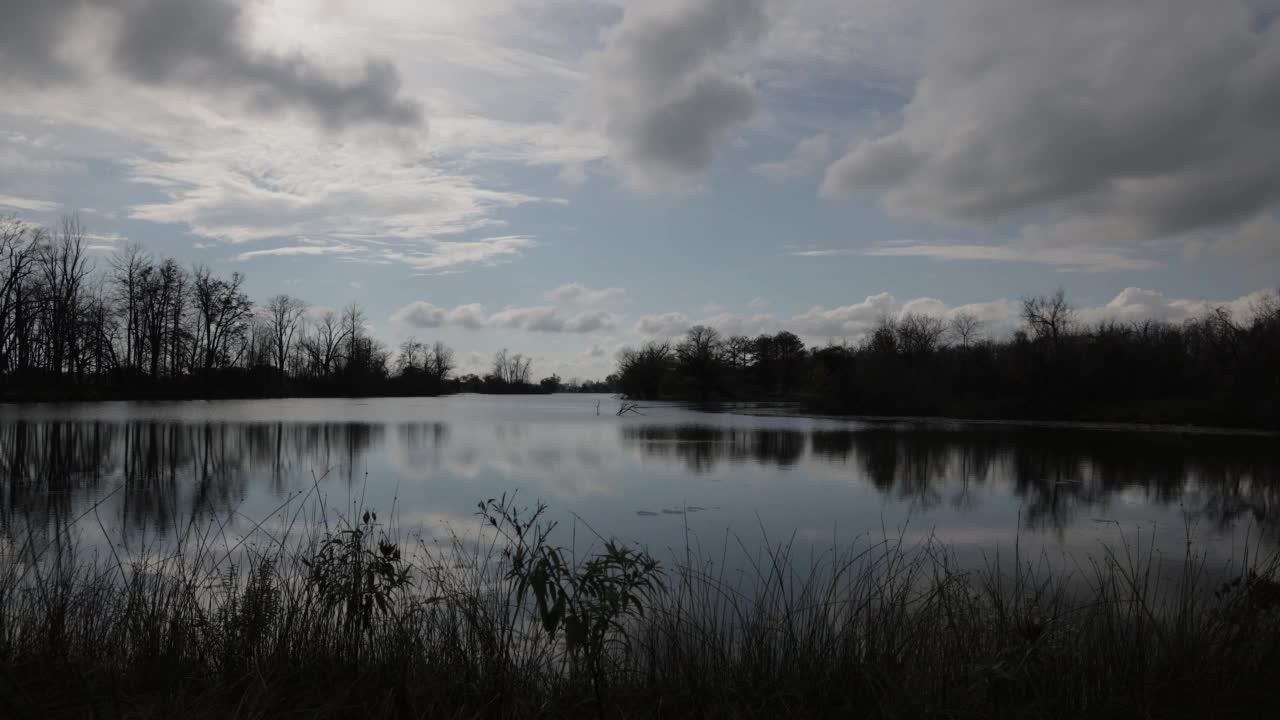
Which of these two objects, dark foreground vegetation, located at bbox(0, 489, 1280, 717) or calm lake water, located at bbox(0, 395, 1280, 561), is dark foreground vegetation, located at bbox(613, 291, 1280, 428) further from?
dark foreground vegetation, located at bbox(0, 489, 1280, 717)

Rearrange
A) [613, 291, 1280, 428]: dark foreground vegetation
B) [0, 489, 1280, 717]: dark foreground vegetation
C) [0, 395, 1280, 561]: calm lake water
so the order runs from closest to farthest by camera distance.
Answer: [0, 489, 1280, 717]: dark foreground vegetation
[0, 395, 1280, 561]: calm lake water
[613, 291, 1280, 428]: dark foreground vegetation

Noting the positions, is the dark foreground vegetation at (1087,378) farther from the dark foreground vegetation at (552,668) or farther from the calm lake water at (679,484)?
the dark foreground vegetation at (552,668)

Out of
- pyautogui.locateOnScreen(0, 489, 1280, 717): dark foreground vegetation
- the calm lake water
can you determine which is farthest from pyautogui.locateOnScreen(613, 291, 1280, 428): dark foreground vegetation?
pyautogui.locateOnScreen(0, 489, 1280, 717): dark foreground vegetation

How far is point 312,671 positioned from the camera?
4.37 meters

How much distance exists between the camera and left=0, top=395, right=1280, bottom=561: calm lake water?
10.6 meters

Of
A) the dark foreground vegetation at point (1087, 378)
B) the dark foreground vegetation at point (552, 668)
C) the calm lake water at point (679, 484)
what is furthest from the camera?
the dark foreground vegetation at point (1087, 378)

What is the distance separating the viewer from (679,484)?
16.0m

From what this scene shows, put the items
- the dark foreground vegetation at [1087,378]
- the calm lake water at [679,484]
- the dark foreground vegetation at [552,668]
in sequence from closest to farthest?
the dark foreground vegetation at [552,668] < the calm lake water at [679,484] < the dark foreground vegetation at [1087,378]

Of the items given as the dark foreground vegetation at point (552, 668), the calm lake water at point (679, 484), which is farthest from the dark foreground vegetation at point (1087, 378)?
the dark foreground vegetation at point (552, 668)

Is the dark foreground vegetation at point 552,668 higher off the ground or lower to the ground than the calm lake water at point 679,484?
higher

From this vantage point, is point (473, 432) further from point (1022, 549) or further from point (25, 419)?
point (1022, 549)

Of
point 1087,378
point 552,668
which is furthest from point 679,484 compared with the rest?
point 1087,378

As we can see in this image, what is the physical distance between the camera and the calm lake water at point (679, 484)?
10648mm

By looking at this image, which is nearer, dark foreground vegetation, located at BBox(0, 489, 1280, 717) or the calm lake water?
dark foreground vegetation, located at BBox(0, 489, 1280, 717)
